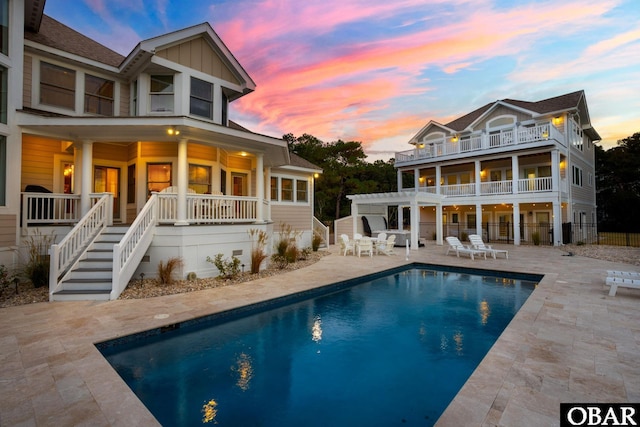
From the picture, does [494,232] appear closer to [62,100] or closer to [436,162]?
[436,162]

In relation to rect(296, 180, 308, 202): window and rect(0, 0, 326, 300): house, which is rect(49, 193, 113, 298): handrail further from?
rect(296, 180, 308, 202): window

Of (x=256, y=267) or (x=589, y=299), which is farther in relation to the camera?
(x=256, y=267)

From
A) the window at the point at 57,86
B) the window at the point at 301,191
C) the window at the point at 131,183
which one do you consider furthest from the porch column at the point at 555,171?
the window at the point at 57,86

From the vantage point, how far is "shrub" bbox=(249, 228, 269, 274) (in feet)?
33.0

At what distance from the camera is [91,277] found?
24.5 ft

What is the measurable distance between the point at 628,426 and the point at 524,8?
15.6 metres

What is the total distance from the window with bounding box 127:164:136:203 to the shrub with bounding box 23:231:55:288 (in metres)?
2.83

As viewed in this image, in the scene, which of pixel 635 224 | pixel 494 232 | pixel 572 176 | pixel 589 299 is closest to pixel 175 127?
pixel 589 299

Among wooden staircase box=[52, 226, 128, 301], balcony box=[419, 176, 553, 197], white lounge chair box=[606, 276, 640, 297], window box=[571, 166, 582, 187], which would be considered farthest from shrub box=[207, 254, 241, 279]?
window box=[571, 166, 582, 187]

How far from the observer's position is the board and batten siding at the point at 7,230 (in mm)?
7945

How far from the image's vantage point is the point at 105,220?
9.02m

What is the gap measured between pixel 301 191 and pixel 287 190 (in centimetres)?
103

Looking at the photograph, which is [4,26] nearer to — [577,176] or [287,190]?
[287,190]

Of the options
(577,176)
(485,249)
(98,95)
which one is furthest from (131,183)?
(577,176)
